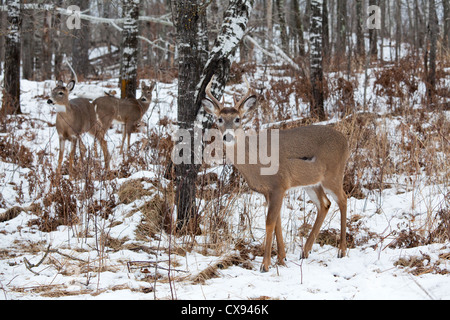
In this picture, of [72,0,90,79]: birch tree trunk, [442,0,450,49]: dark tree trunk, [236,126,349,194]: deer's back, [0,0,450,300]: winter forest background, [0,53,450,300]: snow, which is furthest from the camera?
[72,0,90,79]: birch tree trunk

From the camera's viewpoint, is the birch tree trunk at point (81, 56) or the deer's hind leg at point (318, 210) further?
the birch tree trunk at point (81, 56)

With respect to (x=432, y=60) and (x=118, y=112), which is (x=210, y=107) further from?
(x=432, y=60)

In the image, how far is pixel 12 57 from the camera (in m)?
12.0

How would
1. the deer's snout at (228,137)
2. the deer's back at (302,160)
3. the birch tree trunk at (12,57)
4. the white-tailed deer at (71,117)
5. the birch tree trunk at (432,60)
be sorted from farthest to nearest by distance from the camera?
the birch tree trunk at (12,57) → the birch tree trunk at (432,60) → the white-tailed deer at (71,117) → the deer's back at (302,160) → the deer's snout at (228,137)

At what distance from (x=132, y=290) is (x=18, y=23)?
9955 millimetres

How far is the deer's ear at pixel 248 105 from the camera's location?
16.8 ft

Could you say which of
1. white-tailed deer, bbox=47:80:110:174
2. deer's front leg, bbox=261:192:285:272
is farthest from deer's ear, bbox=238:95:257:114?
white-tailed deer, bbox=47:80:110:174

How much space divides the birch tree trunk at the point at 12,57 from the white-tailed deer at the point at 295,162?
8.08 meters

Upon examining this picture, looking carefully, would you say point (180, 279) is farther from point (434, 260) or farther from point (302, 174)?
point (434, 260)

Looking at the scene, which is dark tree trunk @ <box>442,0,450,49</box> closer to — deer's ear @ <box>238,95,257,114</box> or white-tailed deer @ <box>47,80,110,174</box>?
white-tailed deer @ <box>47,80,110,174</box>

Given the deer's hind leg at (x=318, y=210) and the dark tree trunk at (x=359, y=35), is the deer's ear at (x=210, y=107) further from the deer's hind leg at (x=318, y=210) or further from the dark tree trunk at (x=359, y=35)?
the dark tree trunk at (x=359, y=35)

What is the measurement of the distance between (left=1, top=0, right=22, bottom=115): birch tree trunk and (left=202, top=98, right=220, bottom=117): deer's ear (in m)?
7.81

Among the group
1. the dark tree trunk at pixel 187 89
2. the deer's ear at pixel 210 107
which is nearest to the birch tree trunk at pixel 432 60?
the dark tree trunk at pixel 187 89

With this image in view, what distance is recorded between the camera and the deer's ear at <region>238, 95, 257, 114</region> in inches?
201
